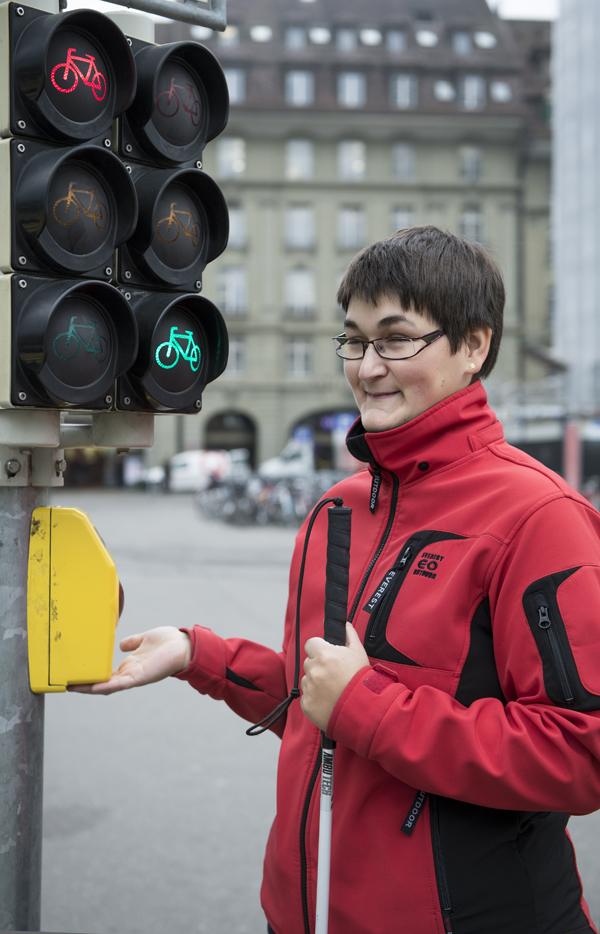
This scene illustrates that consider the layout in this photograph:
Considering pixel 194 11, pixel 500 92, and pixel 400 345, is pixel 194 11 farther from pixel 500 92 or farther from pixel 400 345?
pixel 500 92

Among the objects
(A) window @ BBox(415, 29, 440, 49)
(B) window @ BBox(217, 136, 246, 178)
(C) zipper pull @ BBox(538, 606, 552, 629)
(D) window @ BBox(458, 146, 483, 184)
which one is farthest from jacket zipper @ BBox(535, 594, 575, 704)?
(A) window @ BBox(415, 29, 440, 49)

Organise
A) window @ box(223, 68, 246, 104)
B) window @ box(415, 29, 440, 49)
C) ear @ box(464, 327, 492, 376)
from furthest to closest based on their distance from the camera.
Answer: window @ box(415, 29, 440, 49) < window @ box(223, 68, 246, 104) < ear @ box(464, 327, 492, 376)

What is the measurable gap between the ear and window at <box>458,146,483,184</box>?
39263 mm

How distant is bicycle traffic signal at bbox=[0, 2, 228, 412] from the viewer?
1.60 m

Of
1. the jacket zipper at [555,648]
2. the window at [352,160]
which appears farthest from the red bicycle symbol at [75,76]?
the window at [352,160]

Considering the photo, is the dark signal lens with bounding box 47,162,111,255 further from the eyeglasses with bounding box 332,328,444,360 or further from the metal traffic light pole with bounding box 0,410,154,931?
the eyeglasses with bounding box 332,328,444,360

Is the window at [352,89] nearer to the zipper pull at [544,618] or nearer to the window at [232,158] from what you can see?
the window at [232,158]

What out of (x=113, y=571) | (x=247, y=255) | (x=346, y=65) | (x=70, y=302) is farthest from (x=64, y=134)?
(x=346, y=65)

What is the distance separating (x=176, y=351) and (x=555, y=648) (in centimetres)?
94

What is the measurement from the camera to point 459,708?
1.41 m

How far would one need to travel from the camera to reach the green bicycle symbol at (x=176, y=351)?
1810 mm

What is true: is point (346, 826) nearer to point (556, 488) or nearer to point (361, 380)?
point (556, 488)

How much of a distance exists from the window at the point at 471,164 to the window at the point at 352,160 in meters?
4.19

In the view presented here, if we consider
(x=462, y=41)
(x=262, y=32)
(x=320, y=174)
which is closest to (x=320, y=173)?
(x=320, y=174)
